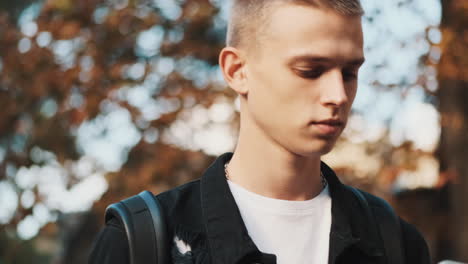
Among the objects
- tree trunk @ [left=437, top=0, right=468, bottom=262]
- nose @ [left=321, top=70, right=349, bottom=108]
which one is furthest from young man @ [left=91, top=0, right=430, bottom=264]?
tree trunk @ [left=437, top=0, right=468, bottom=262]

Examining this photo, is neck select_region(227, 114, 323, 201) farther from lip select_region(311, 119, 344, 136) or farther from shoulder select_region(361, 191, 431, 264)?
shoulder select_region(361, 191, 431, 264)

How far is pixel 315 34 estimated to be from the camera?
1896 mm

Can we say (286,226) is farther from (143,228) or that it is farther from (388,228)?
(143,228)

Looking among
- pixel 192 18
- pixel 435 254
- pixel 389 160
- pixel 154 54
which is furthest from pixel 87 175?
pixel 435 254

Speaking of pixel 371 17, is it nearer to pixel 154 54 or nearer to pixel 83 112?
pixel 154 54

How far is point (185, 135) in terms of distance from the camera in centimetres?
662

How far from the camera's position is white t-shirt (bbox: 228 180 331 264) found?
6.54 ft

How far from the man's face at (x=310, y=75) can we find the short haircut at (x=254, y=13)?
0.02 m

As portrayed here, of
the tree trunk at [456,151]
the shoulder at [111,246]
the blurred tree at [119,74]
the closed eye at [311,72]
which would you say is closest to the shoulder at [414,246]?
the closed eye at [311,72]

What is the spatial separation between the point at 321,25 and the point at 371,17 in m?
3.32

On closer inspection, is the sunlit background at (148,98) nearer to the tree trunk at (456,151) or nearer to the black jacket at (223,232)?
the tree trunk at (456,151)

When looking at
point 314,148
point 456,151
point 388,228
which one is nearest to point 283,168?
point 314,148

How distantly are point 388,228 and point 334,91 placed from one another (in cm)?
57

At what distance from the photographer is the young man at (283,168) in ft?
6.23
